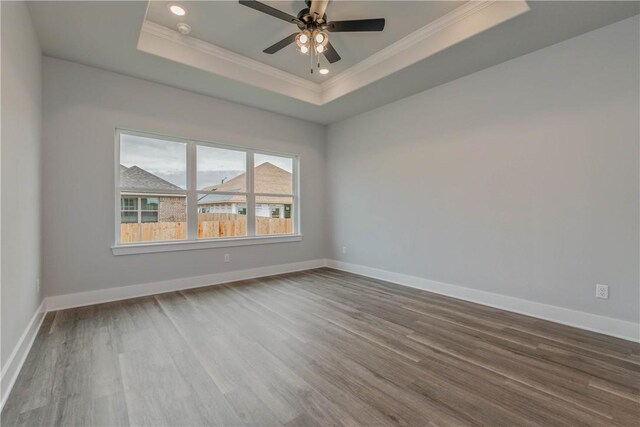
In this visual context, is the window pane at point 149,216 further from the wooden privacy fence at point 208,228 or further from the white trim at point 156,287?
the white trim at point 156,287

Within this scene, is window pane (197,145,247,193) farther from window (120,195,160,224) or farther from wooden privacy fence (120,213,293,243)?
window (120,195,160,224)

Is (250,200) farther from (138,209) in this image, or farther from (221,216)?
(138,209)

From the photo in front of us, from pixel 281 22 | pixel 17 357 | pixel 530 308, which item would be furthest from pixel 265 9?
pixel 530 308

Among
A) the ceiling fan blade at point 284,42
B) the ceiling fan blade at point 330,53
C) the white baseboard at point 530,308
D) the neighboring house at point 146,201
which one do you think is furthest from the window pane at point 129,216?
the white baseboard at point 530,308

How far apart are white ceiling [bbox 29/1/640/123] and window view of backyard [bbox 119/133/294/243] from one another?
92 centimetres

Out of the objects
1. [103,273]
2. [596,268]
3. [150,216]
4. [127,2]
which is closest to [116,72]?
[127,2]

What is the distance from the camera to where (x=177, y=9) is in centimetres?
276

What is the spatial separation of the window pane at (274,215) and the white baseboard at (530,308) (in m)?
1.88

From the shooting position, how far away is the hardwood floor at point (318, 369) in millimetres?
1575

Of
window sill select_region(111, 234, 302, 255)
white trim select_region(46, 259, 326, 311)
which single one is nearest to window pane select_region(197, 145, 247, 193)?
window sill select_region(111, 234, 302, 255)

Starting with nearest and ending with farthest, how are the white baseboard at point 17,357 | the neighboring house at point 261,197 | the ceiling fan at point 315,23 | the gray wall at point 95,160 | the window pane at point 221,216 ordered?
the white baseboard at point 17,357 < the ceiling fan at point 315,23 < the gray wall at point 95,160 < the window pane at point 221,216 < the neighboring house at point 261,197

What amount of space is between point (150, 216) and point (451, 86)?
4352 mm

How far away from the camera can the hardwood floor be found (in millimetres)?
1575

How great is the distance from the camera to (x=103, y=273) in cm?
341
